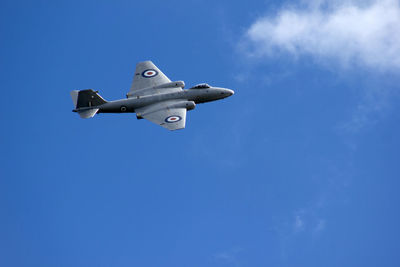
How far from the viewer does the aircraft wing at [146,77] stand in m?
84.2

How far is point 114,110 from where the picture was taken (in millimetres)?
79562

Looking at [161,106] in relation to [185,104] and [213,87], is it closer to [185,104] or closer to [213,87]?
[185,104]

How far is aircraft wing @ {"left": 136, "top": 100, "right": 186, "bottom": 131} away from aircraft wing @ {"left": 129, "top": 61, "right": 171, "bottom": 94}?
5159 millimetres

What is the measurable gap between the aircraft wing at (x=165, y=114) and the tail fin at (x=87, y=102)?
18.3 feet

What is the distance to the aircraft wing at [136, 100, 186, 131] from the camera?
76.0 meters

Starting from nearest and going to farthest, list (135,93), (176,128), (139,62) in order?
(176,128)
(135,93)
(139,62)

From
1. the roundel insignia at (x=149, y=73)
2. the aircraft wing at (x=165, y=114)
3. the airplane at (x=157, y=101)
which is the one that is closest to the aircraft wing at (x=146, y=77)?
the roundel insignia at (x=149, y=73)

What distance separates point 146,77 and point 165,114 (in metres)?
9.86

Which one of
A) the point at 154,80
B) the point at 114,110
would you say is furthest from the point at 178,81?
the point at 114,110

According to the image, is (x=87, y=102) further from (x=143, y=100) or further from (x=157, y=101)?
(x=157, y=101)

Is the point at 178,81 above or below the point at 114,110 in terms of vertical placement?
above

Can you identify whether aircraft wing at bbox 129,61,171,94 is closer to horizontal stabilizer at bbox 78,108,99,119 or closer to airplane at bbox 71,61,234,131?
airplane at bbox 71,61,234,131

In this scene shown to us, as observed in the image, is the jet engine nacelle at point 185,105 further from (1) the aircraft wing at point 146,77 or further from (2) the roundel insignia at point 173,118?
(1) the aircraft wing at point 146,77

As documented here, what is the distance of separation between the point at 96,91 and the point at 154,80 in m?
9.46
